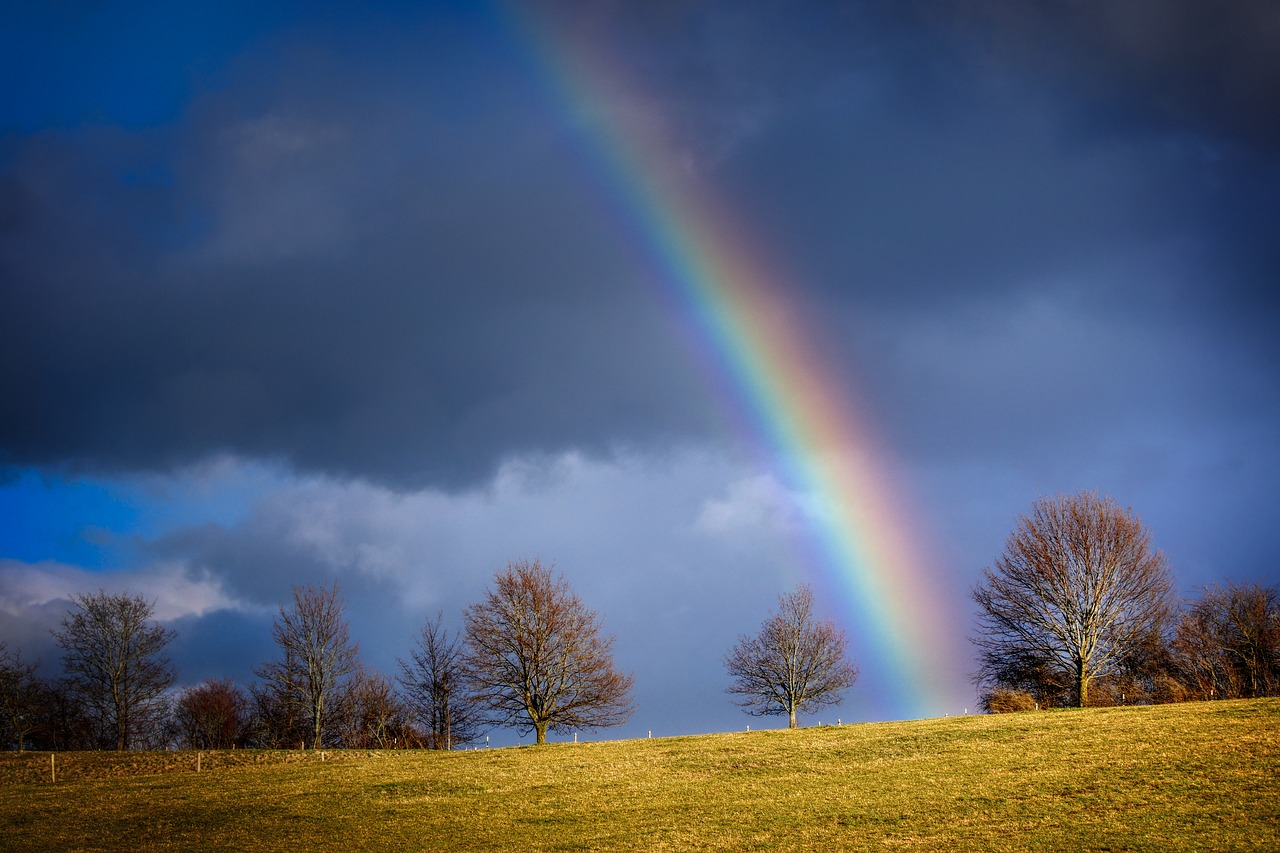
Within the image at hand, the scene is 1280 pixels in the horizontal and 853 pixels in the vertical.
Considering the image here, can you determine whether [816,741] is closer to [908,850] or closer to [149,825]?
[908,850]

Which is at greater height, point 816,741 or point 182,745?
point 816,741

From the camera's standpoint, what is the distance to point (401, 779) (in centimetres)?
3494

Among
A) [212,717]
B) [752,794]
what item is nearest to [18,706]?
[212,717]

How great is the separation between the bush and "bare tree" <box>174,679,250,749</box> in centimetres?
6580

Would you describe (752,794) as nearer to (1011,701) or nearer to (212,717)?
(1011,701)

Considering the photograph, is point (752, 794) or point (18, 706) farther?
point (18, 706)

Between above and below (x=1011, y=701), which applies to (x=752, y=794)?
above

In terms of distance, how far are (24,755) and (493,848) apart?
34951 mm

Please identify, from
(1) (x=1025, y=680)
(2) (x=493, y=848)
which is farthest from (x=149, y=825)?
(1) (x=1025, y=680)

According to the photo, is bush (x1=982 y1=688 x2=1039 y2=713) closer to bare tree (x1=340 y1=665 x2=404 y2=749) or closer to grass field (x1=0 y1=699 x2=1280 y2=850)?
grass field (x1=0 y1=699 x2=1280 y2=850)

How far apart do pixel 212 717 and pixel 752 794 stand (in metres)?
77.0

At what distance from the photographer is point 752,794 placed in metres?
28.2

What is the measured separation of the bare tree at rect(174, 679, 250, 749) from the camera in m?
86.4

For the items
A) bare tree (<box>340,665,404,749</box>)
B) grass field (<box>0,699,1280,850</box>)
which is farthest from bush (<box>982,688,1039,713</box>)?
bare tree (<box>340,665,404,749</box>)
